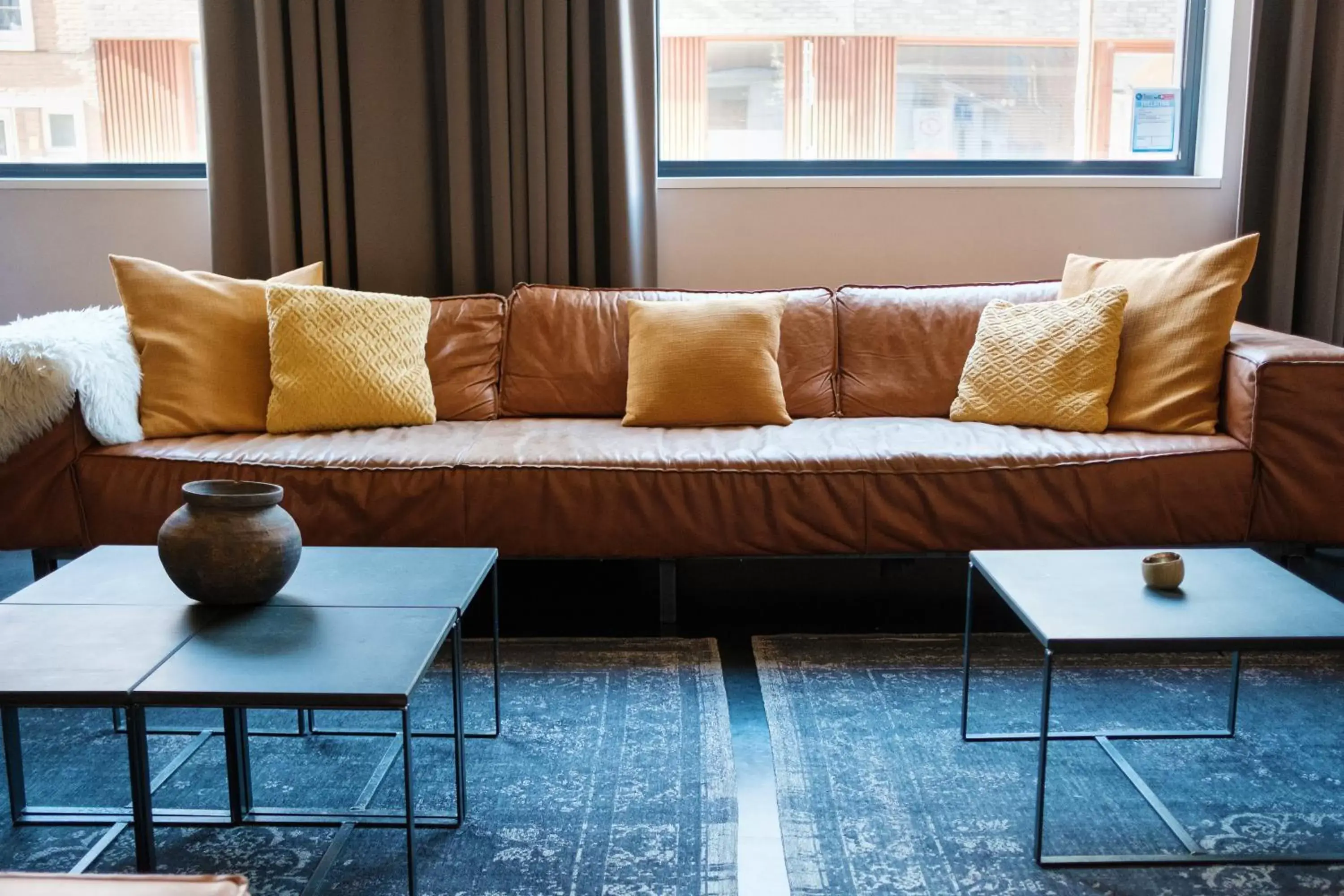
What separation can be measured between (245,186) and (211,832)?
2.34 metres

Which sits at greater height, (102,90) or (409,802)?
(102,90)

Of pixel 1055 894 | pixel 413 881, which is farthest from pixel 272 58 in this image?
pixel 1055 894

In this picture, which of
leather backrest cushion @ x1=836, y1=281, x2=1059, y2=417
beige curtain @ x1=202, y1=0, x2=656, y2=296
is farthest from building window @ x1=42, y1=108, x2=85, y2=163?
leather backrest cushion @ x1=836, y1=281, x2=1059, y2=417

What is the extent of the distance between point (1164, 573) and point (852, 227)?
82.3 inches

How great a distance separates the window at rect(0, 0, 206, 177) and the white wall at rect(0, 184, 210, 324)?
150 mm

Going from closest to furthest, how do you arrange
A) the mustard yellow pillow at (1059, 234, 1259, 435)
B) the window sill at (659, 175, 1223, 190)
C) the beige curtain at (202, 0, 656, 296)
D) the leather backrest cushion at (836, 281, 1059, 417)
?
the mustard yellow pillow at (1059, 234, 1259, 435)
the leather backrest cushion at (836, 281, 1059, 417)
the beige curtain at (202, 0, 656, 296)
the window sill at (659, 175, 1223, 190)

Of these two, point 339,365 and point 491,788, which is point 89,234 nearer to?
point 339,365

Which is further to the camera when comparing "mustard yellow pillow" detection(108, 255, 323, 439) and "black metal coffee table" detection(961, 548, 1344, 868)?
"mustard yellow pillow" detection(108, 255, 323, 439)

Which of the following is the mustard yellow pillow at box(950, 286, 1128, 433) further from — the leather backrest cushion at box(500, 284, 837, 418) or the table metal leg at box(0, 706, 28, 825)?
the table metal leg at box(0, 706, 28, 825)

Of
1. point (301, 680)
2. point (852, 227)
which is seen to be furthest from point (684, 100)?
point (301, 680)

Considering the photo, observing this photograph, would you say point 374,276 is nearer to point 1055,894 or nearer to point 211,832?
point 211,832

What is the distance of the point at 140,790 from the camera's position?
153 cm

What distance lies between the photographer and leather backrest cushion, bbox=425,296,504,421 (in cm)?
336

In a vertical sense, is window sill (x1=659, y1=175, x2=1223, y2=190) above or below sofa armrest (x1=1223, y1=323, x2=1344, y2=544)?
above
